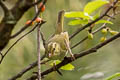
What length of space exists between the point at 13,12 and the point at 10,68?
58.9 inches

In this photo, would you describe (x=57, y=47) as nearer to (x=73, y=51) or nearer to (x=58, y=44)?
(x=58, y=44)

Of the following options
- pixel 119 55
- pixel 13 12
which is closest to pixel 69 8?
pixel 119 55

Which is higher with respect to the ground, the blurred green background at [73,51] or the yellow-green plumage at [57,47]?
the blurred green background at [73,51]

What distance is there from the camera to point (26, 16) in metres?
2.06

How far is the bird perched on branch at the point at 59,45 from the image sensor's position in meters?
1.23

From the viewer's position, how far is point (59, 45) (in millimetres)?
1304

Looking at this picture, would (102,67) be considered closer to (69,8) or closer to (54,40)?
(69,8)

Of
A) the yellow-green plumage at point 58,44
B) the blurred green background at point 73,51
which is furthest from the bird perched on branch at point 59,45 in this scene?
the blurred green background at point 73,51

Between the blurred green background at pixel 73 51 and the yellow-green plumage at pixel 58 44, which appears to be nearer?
the yellow-green plumage at pixel 58 44

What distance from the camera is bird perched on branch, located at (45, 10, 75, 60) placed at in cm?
123

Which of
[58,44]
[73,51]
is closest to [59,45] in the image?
[58,44]

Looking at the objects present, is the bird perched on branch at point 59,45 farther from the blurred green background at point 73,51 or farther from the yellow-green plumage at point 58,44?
the blurred green background at point 73,51

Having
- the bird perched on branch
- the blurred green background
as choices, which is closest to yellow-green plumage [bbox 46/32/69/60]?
the bird perched on branch

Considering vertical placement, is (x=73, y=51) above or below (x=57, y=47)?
above
